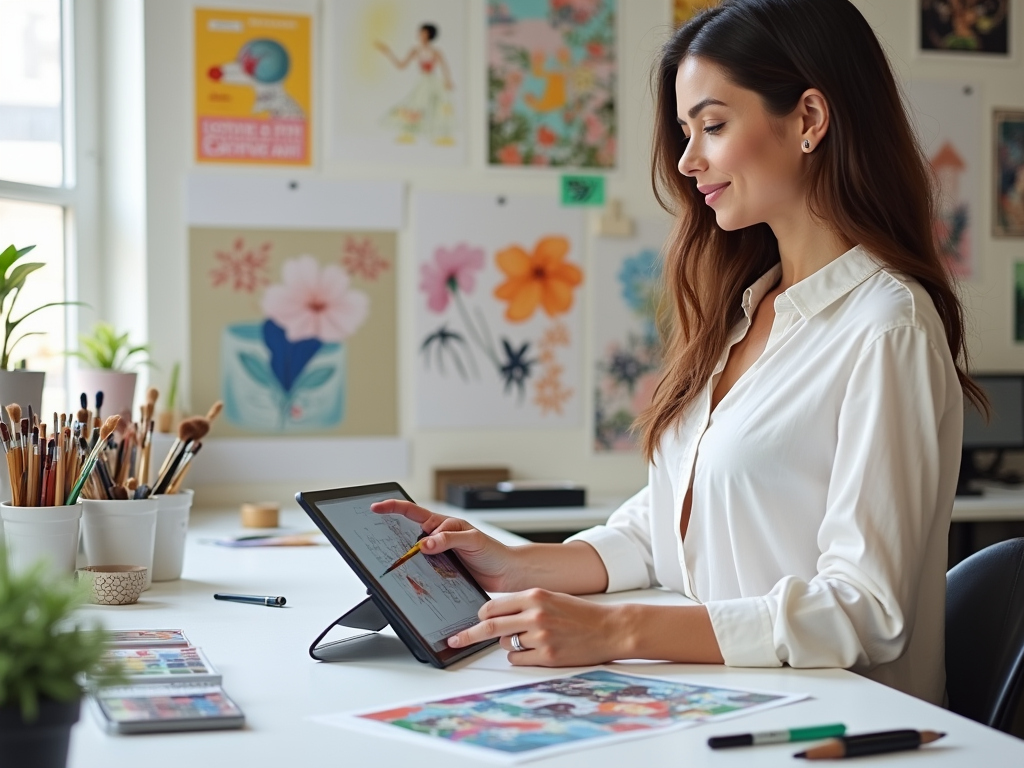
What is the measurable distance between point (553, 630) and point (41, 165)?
210 centimetres

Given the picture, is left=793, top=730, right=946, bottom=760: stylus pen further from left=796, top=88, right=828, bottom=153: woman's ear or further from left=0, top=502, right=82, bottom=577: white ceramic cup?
left=0, top=502, right=82, bottom=577: white ceramic cup

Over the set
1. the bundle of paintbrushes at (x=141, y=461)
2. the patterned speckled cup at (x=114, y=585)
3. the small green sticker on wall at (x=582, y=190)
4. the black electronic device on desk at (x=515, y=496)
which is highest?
the small green sticker on wall at (x=582, y=190)

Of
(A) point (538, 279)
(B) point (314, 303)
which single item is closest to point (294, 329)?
(B) point (314, 303)

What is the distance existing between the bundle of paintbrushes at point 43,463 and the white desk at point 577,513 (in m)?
1.21

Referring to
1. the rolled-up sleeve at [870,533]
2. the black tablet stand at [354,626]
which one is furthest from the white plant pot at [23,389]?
the rolled-up sleeve at [870,533]

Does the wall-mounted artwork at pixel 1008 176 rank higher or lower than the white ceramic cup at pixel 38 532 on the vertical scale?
higher

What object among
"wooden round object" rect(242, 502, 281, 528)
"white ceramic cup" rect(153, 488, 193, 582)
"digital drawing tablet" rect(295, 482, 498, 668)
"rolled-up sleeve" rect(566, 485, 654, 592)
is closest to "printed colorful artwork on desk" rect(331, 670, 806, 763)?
"digital drawing tablet" rect(295, 482, 498, 668)

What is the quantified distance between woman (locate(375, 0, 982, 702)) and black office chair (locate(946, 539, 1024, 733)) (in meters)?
0.05

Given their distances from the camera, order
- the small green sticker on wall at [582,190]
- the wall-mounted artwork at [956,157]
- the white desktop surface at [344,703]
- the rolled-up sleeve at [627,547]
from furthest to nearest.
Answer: the wall-mounted artwork at [956,157], the small green sticker on wall at [582,190], the rolled-up sleeve at [627,547], the white desktop surface at [344,703]

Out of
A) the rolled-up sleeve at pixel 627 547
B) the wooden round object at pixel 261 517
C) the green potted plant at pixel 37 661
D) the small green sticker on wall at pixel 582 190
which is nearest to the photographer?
the green potted plant at pixel 37 661

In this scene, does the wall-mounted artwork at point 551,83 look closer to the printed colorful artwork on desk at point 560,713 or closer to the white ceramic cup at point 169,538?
the white ceramic cup at point 169,538

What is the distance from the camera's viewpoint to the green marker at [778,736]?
91 cm

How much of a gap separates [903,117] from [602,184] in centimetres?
178

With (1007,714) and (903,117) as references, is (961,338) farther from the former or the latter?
(1007,714)
